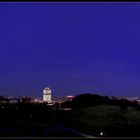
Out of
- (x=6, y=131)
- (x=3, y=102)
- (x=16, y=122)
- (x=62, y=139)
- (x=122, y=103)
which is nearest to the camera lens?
(x=62, y=139)

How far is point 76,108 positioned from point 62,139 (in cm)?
464

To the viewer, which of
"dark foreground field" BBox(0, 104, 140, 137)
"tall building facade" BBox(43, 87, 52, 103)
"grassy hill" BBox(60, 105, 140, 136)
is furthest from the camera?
"tall building facade" BBox(43, 87, 52, 103)

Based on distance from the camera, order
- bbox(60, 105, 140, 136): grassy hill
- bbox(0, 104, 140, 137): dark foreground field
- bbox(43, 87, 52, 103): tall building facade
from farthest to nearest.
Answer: bbox(43, 87, 52, 103): tall building facade < bbox(60, 105, 140, 136): grassy hill < bbox(0, 104, 140, 137): dark foreground field

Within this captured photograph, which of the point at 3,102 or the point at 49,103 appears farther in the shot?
the point at 3,102

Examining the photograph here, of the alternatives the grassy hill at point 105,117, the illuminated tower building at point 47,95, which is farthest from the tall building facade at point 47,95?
the grassy hill at point 105,117

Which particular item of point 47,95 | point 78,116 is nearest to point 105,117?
point 78,116

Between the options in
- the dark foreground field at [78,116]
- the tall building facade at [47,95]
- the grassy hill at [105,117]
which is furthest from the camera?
the tall building facade at [47,95]

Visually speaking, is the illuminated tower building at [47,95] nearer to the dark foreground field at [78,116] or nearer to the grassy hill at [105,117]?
the dark foreground field at [78,116]

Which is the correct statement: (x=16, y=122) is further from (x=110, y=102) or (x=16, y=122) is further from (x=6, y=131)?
(x=110, y=102)

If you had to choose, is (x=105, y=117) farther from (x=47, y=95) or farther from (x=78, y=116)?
(x=47, y=95)

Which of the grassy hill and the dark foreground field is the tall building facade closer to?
the dark foreground field

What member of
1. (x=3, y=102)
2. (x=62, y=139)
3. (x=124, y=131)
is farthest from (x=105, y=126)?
(x=62, y=139)

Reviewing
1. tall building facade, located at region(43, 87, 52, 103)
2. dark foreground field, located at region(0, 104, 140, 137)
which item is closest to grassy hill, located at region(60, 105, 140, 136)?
dark foreground field, located at region(0, 104, 140, 137)

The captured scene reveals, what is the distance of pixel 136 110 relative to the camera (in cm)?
584
